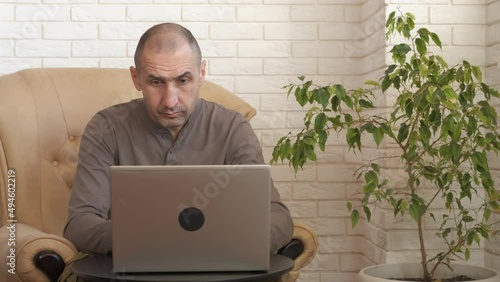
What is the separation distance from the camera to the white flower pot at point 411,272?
8.60 ft

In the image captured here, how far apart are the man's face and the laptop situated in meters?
0.59

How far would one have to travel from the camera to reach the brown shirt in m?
2.22

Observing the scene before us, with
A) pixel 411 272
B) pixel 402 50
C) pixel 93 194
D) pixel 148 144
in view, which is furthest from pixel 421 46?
pixel 93 194

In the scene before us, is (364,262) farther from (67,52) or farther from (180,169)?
(180,169)

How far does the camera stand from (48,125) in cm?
274

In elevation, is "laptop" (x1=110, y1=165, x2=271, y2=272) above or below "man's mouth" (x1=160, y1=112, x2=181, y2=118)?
below

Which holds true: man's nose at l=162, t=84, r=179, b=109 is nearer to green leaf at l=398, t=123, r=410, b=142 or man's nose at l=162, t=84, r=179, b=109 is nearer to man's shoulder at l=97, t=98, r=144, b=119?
man's shoulder at l=97, t=98, r=144, b=119

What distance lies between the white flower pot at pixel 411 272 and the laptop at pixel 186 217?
3.38ft

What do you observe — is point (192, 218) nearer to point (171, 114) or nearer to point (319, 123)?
point (171, 114)

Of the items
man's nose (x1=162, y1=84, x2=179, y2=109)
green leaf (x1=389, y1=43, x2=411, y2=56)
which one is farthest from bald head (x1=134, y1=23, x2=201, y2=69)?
green leaf (x1=389, y1=43, x2=411, y2=56)

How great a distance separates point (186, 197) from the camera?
1.65 m

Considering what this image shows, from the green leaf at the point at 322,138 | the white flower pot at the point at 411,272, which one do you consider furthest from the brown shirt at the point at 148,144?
the white flower pot at the point at 411,272

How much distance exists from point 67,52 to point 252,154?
1195 millimetres

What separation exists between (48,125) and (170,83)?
2.32 ft
